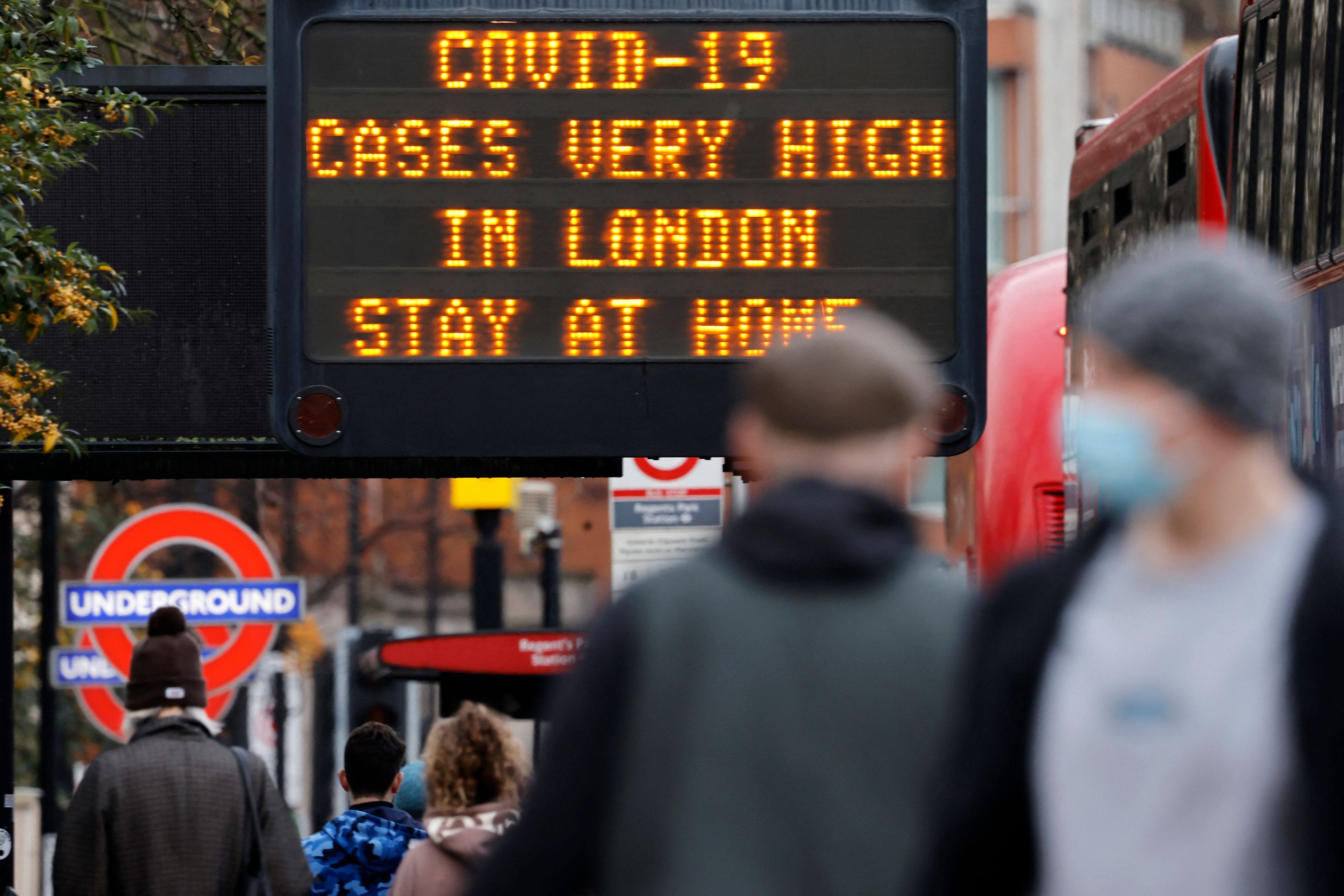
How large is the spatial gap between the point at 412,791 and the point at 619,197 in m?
1.71

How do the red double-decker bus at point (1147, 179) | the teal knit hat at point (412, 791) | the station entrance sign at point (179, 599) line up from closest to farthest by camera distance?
the teal knit hat at point (412, 791) < the red double-decker bus at point (1147, 179) < the station entrance sign at point (179, 599)

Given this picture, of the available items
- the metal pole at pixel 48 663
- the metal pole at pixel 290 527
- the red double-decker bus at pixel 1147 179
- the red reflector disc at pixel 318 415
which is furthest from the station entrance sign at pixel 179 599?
the metal pole at pixel 290 527

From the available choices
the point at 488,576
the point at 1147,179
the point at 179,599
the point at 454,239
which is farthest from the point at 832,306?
the point at 488,576

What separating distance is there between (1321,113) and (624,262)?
219cm

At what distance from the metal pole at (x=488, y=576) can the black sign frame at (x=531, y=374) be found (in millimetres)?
6863

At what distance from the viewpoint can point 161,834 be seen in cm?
658

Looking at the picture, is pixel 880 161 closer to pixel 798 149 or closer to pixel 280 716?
pixel 798 149

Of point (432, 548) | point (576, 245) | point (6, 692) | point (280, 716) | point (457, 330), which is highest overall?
point (576, 245)

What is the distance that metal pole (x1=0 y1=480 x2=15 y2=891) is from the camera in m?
7.42

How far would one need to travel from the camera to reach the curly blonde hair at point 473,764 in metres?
5.20

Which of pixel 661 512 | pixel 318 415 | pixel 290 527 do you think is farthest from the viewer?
pixel 290 527

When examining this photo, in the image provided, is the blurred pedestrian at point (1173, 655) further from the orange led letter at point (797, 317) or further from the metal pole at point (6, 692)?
the metal pole at point (6, 692)

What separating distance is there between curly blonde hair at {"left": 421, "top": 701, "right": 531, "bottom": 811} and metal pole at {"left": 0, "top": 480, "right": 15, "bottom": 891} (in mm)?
2557

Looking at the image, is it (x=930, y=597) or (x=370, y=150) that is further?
(x=370, y=150)
